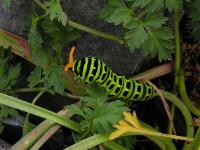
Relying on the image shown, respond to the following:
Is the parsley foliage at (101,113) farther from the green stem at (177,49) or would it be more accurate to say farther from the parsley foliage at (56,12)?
the green stem at (177,49)

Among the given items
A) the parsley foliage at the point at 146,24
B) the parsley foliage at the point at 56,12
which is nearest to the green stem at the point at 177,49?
the parsley foliage at the point at 146,24

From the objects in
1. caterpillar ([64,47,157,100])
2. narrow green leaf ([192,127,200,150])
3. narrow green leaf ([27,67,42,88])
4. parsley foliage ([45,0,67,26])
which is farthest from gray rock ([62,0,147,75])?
narrow green leaf ([192,127,200,150])

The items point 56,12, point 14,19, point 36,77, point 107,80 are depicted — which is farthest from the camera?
point 14,19

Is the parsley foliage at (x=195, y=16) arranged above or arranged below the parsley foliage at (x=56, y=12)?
above

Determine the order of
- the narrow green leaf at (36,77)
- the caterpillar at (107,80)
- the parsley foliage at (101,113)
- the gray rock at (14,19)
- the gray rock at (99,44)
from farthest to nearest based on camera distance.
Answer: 1. the gray rock at (14,19)
2. the gray rock at (99,44)
3. the narrow green leaf at (36,77)
4. the caterpillar at (107,80)
5. the parsley foliage at (101,113)

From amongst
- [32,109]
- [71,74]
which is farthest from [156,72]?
[32,109]

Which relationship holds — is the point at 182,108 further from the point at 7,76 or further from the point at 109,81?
the point at 7,76

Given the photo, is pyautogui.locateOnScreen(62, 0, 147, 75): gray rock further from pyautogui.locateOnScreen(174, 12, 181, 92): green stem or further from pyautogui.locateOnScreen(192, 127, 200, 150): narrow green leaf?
pyautogui.locateOnScreen(192, 127, 200, 150): narrow green leaf
